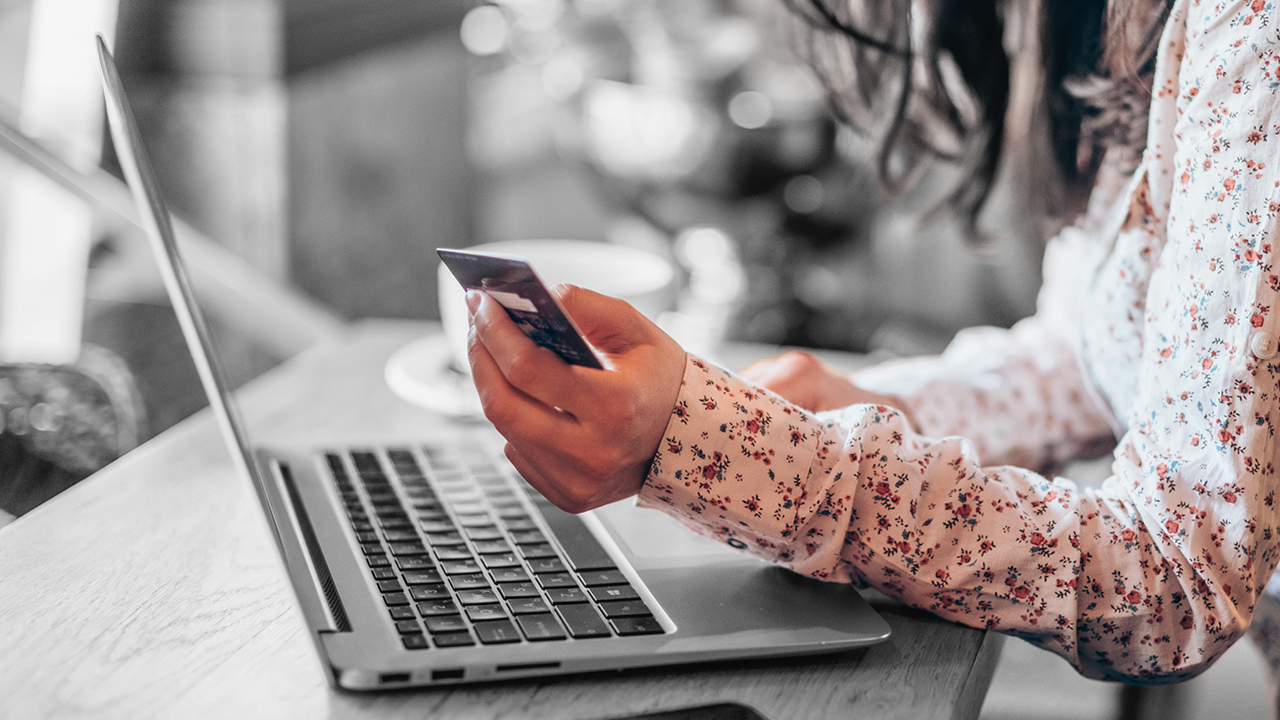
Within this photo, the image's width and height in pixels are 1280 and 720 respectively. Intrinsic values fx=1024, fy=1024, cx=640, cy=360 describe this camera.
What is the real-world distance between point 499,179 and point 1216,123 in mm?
2163

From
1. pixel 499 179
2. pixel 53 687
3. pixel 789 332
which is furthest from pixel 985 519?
pixel 499 179

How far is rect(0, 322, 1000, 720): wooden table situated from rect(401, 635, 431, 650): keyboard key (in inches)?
0.8

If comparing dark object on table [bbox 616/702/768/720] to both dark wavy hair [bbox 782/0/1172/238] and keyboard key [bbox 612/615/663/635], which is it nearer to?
keyboard key [bbox 612/615/663/635]

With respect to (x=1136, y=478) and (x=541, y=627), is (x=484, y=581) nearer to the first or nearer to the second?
(x=541, y=627)

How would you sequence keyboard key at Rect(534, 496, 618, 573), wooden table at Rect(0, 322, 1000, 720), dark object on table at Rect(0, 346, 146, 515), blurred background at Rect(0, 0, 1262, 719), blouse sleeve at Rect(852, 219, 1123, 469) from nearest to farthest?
wooden table at Rect(0, 322, 1000, 720), keyboard key at Rect(534, 496, 618, 573), dark object on table at Rect(0, 346, 146, 515), blouse sleeve at Rect(852, 219, 1123, 469), blurred background at Rect(0, 0, 1262, 719)

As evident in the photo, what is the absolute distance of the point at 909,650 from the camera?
1.70ft

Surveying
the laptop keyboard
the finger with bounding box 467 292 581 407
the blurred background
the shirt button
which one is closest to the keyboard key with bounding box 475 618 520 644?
the laptop keyboard

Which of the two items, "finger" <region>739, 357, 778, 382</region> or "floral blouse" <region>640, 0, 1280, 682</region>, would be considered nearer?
"floral blouse" <region>640, 0, 1280, 682</region>

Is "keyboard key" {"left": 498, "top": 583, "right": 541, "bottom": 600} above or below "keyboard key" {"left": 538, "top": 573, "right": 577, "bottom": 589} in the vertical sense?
above

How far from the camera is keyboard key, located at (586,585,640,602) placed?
50cm

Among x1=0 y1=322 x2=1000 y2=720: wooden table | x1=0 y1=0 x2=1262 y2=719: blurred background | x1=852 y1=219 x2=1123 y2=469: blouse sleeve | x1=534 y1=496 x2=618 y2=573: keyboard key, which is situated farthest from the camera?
x1=0 y1=0 x2=1262 y2=719: blurred background

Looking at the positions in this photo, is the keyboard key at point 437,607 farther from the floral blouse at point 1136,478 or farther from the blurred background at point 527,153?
the blurred background at point 527,153

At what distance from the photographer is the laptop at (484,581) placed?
1.48 ft

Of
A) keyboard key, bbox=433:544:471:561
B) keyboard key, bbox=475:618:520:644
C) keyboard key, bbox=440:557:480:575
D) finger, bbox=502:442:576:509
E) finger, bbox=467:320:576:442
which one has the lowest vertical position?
keyboard key, bbox=433:544:471:561
